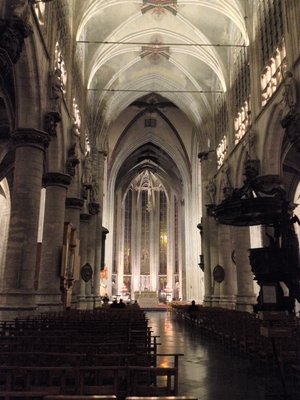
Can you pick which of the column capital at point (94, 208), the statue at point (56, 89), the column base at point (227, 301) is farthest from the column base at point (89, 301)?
the statue at point (56, 89)

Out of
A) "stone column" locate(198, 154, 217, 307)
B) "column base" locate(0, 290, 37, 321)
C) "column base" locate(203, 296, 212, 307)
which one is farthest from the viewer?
"stone column" locate(198, 154, 217, 307)

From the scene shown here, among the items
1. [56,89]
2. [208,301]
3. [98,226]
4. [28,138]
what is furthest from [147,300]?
[28,138]

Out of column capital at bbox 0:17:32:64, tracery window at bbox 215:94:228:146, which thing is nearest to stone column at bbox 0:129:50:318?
column capital at bbox 0:17:32:64

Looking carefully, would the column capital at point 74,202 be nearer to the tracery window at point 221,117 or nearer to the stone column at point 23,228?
the stone column at point 23,228

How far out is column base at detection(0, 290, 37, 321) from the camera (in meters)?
10.7

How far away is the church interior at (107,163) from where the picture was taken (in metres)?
6.23

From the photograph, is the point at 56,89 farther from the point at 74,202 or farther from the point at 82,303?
the point at 82,303

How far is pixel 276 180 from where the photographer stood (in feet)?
56.6

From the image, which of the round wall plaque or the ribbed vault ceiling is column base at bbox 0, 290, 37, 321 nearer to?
the ribbed vault ceiling

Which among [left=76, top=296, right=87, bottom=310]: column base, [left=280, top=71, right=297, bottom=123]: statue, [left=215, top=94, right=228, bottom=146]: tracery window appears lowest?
[left=76, top=296, right=87, bottom=310]: column base

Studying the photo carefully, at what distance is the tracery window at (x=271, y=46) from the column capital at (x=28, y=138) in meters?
10.5

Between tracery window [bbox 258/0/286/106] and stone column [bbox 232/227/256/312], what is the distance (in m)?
7.33

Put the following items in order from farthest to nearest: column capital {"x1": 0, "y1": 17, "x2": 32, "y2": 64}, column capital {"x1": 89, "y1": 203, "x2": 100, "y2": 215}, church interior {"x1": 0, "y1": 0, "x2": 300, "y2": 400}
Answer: column capital {"x1": 89, "y1": 203, "x2": 100, "y2": 215} → column capital {"x1": 0, "y1": 17, "x2": 32, "y2": 64} → church interior {"x1": 0, "y1": 0, "x2": 300, "y2": 400}

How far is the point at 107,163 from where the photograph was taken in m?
40.1
